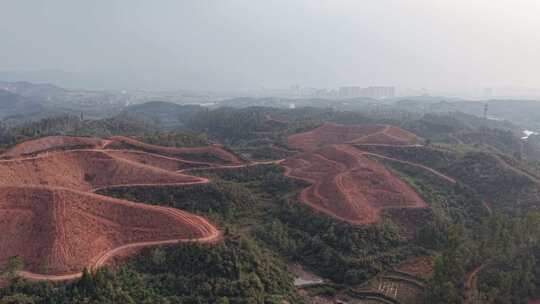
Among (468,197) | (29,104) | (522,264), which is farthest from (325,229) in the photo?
(29,104)

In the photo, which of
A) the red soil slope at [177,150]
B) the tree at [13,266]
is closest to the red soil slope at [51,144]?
the red soil slope at [177,150]

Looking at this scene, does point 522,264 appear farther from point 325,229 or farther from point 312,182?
point 312,182

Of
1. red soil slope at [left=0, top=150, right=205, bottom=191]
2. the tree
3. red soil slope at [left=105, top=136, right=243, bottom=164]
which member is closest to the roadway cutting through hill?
red soil slope at [left=0, top=150, right=205, bottom=191]

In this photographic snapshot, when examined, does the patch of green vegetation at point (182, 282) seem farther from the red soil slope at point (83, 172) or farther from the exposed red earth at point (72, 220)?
the red soil slope at point (83, 172)

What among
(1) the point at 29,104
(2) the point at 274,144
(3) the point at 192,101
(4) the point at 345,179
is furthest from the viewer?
(3) the point at 192,101

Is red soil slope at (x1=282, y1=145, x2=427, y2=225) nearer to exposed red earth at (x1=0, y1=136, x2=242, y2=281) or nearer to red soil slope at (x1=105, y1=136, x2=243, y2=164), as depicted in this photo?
red soil slope at (x1=105, y1=136, x2=243, y2=164)

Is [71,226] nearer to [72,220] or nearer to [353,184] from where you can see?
[72,220]
